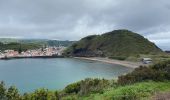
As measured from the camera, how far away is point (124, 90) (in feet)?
72.4

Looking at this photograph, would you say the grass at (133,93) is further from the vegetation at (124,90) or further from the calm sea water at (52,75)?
the calm sea water at (52,75)

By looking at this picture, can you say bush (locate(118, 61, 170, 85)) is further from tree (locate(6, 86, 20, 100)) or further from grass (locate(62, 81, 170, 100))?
tree (locate(6, 86, 20, 100))

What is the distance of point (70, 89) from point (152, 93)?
1156cm

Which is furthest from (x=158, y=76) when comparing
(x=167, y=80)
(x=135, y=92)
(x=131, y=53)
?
(x=131, y=53)

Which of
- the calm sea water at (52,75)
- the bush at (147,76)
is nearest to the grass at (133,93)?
the bush at (147,76)

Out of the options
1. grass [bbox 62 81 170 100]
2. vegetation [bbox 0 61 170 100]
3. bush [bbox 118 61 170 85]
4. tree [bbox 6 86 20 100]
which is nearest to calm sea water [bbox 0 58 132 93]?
bush [bbox 118 61 170 85]

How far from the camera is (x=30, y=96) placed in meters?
22.1

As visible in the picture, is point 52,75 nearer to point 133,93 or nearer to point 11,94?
point 11,94

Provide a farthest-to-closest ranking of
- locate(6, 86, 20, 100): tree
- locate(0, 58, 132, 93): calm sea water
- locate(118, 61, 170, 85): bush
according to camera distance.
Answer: locate(0, 58, 132, 93): calm sea water, locate(118, 61, 170, 85): bush, locate(6, 86, 20, 100): tree

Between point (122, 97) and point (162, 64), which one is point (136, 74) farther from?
point (122, 97)

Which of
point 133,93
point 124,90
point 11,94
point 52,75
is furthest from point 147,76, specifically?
point 52,75

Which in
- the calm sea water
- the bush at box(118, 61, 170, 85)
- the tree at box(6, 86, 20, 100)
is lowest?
the calm sea water

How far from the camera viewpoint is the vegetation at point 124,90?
2028 centimetres

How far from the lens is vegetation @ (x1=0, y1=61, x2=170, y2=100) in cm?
2028
